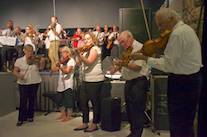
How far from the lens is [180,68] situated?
1.21m

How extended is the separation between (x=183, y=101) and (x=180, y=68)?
0.26 metres

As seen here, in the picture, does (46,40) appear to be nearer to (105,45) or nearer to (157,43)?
(105,45)

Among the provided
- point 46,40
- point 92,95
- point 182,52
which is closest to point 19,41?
point 46,40

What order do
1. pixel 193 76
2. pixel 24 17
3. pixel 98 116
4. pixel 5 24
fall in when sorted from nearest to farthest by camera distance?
1. pixel 193 76
2. pixel 5 24
3. pixel 24 17
4. pixel 98 116

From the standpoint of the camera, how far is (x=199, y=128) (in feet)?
4.96

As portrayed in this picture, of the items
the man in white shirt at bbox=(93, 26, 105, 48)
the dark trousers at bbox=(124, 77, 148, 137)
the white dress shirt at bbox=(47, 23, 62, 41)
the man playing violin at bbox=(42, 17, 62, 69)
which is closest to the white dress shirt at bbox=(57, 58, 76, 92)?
the man playing violin at bbox=(42, 17, 62, 69)

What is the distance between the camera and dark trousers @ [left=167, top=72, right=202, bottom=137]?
47.7 inches

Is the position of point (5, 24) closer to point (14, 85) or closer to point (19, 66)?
point (19, 66)

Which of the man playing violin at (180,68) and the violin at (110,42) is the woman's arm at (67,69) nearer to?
the violin at (110,42)

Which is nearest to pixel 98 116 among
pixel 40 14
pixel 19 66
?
pixel 19 66

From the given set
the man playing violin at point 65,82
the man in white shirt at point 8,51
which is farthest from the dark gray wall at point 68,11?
the man playing violin at point 65,82

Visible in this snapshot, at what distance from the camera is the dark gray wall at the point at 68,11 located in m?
2.06

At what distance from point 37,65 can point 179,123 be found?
88.4 inches

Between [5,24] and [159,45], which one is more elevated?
[5,24]
